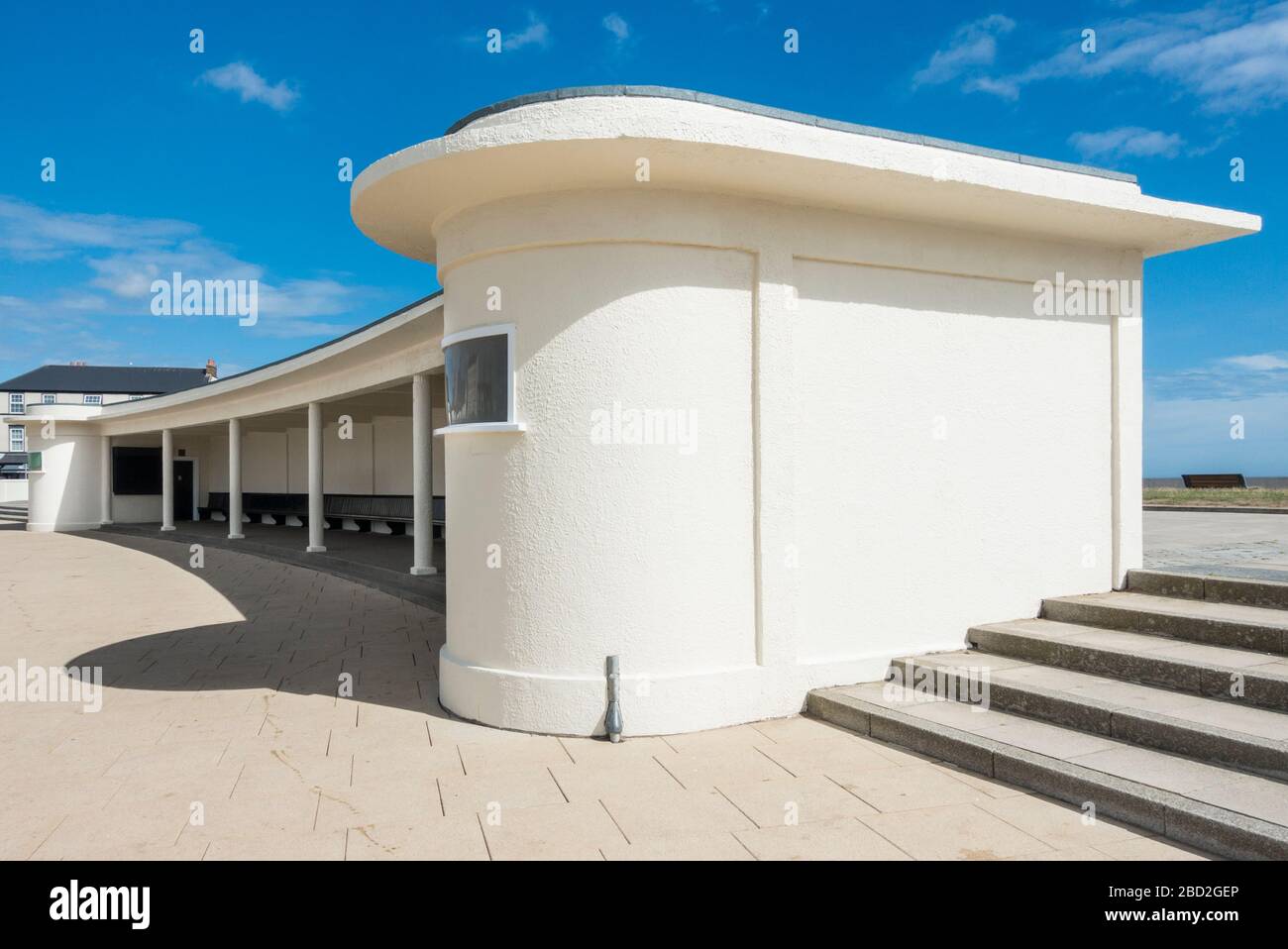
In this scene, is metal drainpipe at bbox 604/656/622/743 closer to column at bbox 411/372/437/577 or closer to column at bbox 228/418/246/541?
column at bbox 411/372/437/577

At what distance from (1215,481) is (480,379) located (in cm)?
2947

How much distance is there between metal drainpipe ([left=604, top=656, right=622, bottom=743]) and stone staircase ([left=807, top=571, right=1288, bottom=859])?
1413 millimetres

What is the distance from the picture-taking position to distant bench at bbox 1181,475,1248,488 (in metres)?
27.8

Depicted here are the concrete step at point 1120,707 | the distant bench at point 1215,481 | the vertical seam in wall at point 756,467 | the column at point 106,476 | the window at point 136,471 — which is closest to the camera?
the concrete step at point 1120,707

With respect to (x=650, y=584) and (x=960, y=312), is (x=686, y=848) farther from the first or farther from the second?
(x=960, y=312)

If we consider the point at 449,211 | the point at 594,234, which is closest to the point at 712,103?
the point at 594,234

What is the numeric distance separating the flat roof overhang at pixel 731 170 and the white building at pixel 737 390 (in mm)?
24

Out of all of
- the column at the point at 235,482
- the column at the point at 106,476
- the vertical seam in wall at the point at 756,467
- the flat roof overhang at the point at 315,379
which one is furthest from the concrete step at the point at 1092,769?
the column at the point at 106,476

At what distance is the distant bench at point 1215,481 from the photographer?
2779 centimetres

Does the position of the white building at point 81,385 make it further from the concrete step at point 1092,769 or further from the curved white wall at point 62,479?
the concrete step at point 1092,769

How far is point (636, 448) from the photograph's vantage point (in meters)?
5.59
